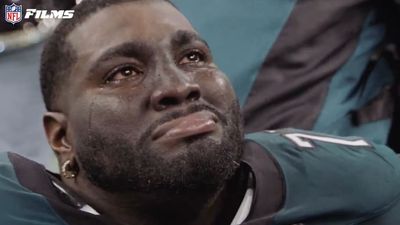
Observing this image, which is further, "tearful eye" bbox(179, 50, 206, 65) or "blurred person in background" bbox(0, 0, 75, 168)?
"blurred person in background" bbox(0, 0, 75, 168)

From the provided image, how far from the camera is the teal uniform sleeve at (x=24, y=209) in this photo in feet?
2.57

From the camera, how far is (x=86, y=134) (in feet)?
2.58

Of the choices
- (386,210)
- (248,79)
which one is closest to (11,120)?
(248,79)

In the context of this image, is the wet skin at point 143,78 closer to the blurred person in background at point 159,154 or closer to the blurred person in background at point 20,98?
the blurred person in background at point 159,154

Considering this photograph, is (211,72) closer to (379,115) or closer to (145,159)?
(145,159)

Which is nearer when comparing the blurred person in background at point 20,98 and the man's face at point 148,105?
the man's face at point 148,105

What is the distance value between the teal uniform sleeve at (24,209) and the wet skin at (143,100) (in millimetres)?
46

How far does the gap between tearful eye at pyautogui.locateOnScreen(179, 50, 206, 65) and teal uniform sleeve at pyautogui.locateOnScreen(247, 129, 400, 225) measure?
0.12 m

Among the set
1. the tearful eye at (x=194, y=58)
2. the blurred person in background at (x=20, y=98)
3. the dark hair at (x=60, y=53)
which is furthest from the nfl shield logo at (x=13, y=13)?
the tearful eye at (x=194, y=58)

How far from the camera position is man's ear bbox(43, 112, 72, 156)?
0.83 meters

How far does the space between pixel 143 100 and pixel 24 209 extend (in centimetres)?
15

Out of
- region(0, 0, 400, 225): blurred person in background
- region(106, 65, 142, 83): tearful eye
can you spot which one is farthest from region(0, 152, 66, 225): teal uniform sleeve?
region(106, 65, 142, 83): tearful eye

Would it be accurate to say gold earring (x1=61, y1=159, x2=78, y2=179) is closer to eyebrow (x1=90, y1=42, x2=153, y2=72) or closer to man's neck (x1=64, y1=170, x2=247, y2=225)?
man's neck (x1=64, y1=170, x2=247, y2=225)

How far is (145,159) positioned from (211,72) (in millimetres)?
126
